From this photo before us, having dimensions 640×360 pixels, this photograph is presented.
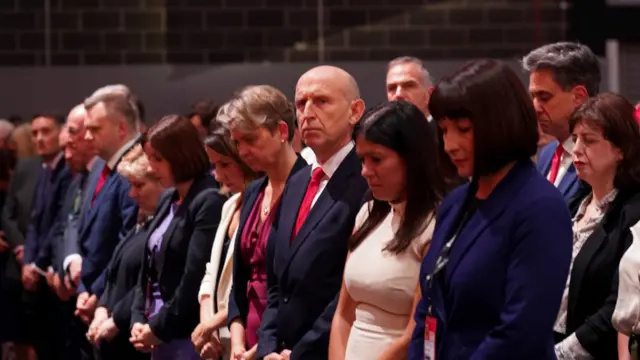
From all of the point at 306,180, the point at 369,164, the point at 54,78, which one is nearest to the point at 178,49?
the point at 54,78

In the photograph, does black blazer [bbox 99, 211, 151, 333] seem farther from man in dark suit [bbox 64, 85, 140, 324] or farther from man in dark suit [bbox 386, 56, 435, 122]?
man in dark suit [bbox 386, 56, 435, 122]

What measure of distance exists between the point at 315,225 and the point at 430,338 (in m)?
0.96

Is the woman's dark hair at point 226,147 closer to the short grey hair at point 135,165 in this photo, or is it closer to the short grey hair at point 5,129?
the short grey hair at point 135,165

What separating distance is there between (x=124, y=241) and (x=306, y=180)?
211 centimetres

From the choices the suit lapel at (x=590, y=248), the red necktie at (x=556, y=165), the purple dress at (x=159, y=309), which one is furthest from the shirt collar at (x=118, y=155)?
the suit lapel at (x=590, y=248)

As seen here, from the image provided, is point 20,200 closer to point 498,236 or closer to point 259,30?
point 259,30

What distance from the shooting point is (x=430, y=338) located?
131 inches

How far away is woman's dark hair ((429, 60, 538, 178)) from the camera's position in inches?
124

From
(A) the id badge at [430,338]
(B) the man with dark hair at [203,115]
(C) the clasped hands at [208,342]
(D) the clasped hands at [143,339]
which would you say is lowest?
(D) the clasped hands at [143,339]

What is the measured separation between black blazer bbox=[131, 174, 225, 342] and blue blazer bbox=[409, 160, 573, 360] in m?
2.30

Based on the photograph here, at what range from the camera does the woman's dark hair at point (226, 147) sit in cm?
516

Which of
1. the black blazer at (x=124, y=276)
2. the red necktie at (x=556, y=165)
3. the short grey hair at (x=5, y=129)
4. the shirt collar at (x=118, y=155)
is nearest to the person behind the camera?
the red necktie at (x=556, y=165)

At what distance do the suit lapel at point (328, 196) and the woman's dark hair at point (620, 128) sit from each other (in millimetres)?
731

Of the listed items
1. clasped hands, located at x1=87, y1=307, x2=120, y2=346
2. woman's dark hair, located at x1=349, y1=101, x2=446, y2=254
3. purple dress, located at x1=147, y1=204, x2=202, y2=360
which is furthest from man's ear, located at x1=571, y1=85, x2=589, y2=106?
clasped hands, located at x1=87, y1=307, x2=120, y2=346
